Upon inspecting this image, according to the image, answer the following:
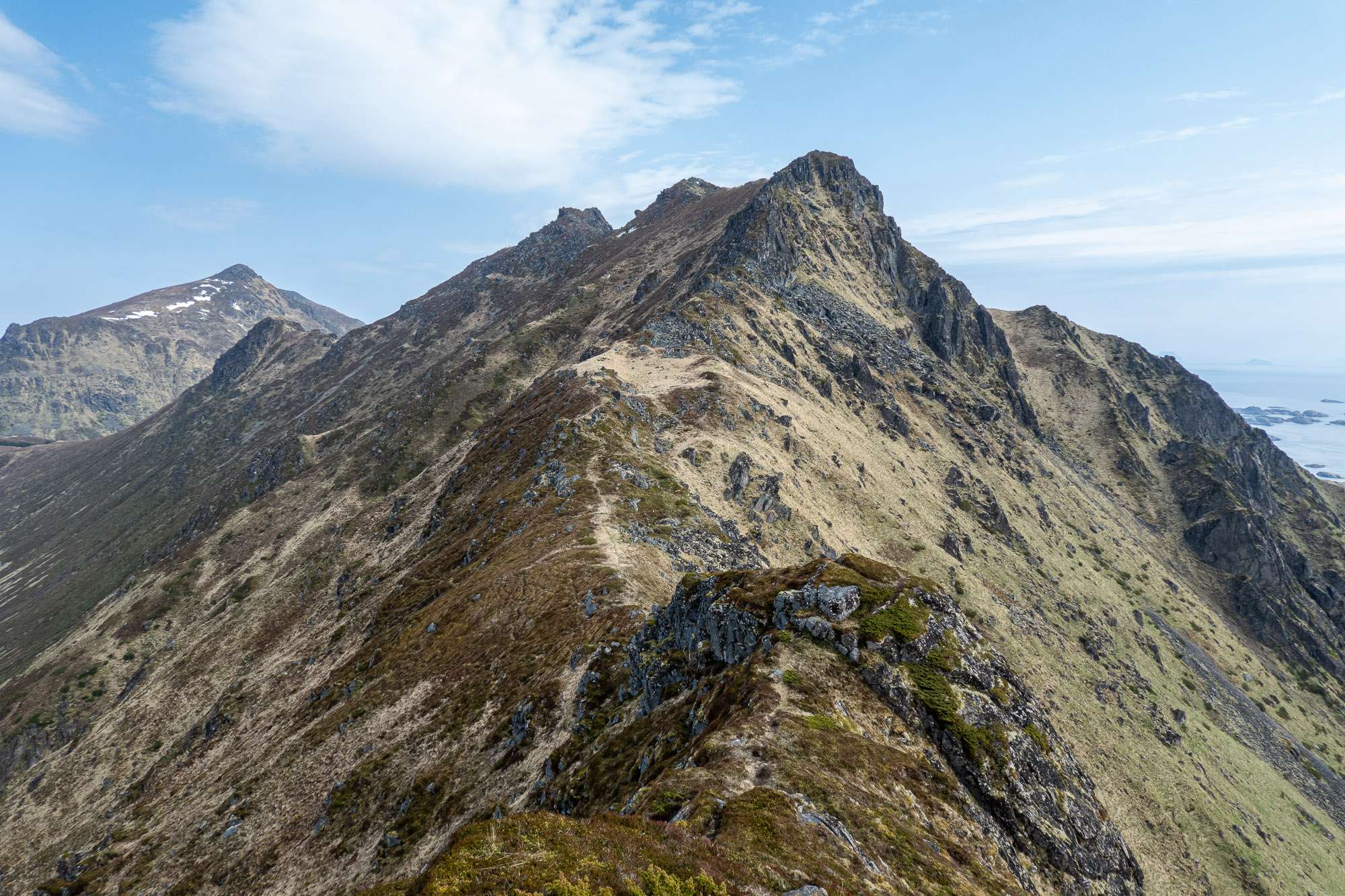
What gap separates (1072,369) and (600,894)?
Answer: 210411 millimetres

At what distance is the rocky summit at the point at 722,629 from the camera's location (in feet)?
67.8

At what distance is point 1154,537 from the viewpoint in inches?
5089

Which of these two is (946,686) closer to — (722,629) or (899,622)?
(899,622)

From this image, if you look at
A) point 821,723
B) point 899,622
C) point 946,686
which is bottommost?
point 821,723

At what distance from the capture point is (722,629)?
1110 inches

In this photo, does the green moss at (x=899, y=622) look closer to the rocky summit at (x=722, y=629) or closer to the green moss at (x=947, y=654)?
the rocky summit at (x=722, y=629)

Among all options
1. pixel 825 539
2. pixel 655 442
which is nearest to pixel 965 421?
pixel 825 539

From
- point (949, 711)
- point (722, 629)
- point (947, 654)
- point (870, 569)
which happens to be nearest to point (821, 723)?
point (949, 711)

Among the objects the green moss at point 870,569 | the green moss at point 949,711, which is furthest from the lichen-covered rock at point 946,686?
the green moss at point 870,569

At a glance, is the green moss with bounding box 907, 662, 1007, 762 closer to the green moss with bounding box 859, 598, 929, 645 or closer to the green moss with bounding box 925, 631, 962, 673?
the green moss with bounding box 925, 631, 962, 673

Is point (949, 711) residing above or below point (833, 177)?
below

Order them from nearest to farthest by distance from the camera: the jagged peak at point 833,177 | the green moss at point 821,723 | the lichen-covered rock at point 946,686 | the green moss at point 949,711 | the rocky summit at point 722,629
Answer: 1. the rocky summit at point 722,629
2. the green moss at point 821,723
3. the lichen-covered rock at point 946,686
4. the green moss at point 949,711
5. the jagged peak at point 833,177

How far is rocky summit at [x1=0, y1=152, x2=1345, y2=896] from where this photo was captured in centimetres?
2066

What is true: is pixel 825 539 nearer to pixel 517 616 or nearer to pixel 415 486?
pixel 517 616
